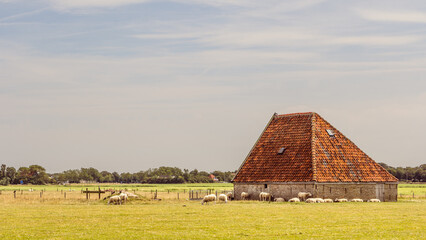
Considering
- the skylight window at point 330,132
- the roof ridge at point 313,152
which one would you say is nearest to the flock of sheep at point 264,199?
the roof ridge at point 313,152

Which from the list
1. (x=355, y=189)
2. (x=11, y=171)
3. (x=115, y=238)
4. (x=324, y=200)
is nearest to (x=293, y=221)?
(x=115, y=238)

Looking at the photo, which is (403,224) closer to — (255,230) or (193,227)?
(255,230)

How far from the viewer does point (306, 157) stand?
55.7 meters

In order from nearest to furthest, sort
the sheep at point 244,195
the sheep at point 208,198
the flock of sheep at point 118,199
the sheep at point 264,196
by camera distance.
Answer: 1. the sheep at point 208,198
2. the flock of sheep at point 118,199
3. the sheep at point 264,196
4. the sheep at point 244,195

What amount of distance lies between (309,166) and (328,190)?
106 inches

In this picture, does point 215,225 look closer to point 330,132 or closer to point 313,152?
point 313,152

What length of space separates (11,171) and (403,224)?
584ft

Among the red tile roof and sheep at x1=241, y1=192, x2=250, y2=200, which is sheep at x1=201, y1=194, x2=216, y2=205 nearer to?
the red tile roof

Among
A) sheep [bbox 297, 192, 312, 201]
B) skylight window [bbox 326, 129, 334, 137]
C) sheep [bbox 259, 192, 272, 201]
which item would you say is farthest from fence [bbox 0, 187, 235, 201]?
skylight window [bbox 326, 129, 334, 137]

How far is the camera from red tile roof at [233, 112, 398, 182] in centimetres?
5450

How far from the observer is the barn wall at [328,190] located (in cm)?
5300

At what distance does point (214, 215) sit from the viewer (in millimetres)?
35000

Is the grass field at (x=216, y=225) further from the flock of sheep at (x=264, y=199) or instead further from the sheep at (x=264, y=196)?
the sheep at (x=264, y=196)

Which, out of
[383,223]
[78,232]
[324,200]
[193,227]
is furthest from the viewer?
[324,200]
